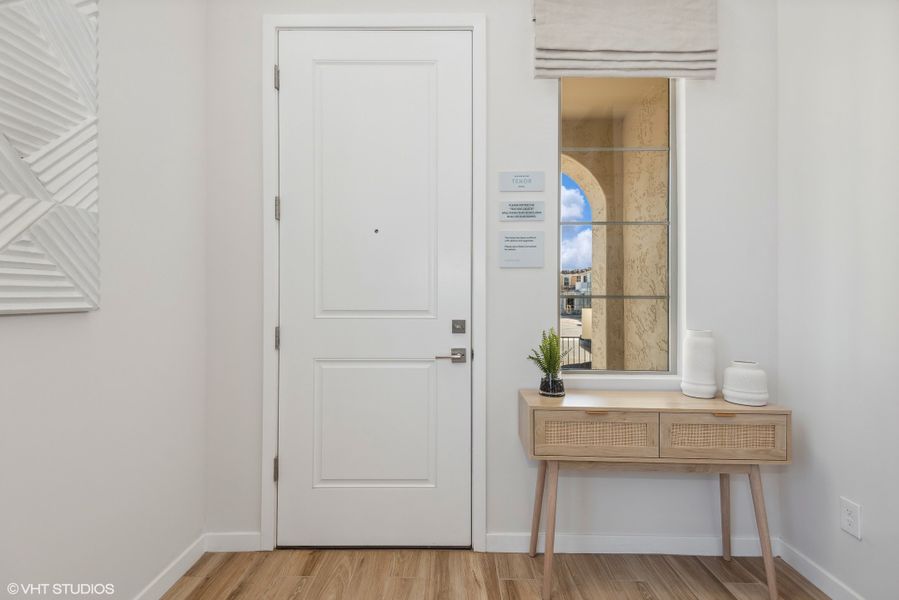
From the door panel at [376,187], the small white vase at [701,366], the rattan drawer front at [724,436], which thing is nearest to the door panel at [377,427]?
the door panel at [376,187]

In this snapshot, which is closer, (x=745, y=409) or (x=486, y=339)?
(x=745, y=409)

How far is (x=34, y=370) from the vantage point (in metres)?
1.27

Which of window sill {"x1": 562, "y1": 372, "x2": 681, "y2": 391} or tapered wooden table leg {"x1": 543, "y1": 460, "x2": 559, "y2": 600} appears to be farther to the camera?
window sill {"x1": 562, "y1": 372, "x2": 681, "y2": 391}

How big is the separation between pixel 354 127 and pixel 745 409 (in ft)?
6.69

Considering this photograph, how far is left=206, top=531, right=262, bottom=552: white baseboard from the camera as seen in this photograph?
210cm

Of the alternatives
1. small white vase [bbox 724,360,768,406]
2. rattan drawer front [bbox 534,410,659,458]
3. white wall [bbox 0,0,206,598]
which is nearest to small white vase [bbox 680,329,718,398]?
small white vase [bbox 724,360,768,406]

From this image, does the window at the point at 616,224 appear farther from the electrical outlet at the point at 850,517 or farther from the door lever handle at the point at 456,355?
the electrical outlet at the point at 850,517

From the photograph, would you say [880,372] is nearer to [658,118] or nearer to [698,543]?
[698,543]

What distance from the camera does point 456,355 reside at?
6.95ft

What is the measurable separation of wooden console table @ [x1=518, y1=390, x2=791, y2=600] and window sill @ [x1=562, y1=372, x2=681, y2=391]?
268 millimetres

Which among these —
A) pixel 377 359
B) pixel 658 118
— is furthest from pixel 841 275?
pixel 377 359

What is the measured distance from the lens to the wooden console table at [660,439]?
1758 mm

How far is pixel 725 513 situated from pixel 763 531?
0.28 metres

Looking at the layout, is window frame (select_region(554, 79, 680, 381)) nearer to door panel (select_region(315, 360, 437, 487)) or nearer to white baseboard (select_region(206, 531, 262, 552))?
door panel (select_region(315, 360, 437, 487))
